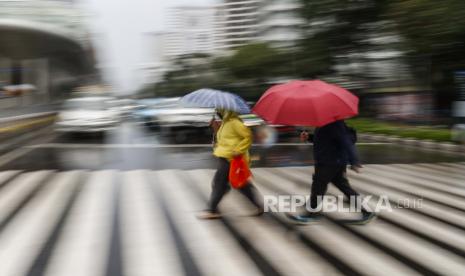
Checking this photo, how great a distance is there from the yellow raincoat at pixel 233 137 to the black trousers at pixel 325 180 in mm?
911

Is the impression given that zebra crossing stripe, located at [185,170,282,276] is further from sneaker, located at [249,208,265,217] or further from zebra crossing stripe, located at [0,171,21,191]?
zebra crossing stripe, located at [0,171,21,191]

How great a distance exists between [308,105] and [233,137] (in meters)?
1.19

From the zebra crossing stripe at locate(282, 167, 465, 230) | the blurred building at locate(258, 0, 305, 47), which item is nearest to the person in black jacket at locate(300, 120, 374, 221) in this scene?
the zebra crossing stripe at locate(282, 167, 465, 230)

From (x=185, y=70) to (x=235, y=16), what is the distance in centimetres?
5436

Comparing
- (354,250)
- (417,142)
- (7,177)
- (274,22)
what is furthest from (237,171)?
(274,22)

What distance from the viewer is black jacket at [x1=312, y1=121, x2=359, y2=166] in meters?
5.35

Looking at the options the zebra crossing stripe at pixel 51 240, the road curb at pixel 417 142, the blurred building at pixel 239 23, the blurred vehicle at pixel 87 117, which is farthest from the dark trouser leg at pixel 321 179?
the blurred building at pixel 239 23

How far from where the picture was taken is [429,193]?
7.84 m

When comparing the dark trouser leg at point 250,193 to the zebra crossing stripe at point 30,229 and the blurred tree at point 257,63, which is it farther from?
the blurred tree at point 257,63

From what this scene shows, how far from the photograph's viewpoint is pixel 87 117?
17.6 meters

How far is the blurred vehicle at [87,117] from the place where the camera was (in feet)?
56.7

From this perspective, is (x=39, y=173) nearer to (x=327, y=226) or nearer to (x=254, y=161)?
(x=254, y=161)

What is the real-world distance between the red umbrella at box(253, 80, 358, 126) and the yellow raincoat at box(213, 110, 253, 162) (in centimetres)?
49

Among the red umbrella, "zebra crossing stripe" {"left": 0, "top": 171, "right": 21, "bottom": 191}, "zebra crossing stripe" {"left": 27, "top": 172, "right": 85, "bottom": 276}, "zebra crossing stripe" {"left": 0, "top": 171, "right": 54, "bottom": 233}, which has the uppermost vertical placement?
the red umbrella
